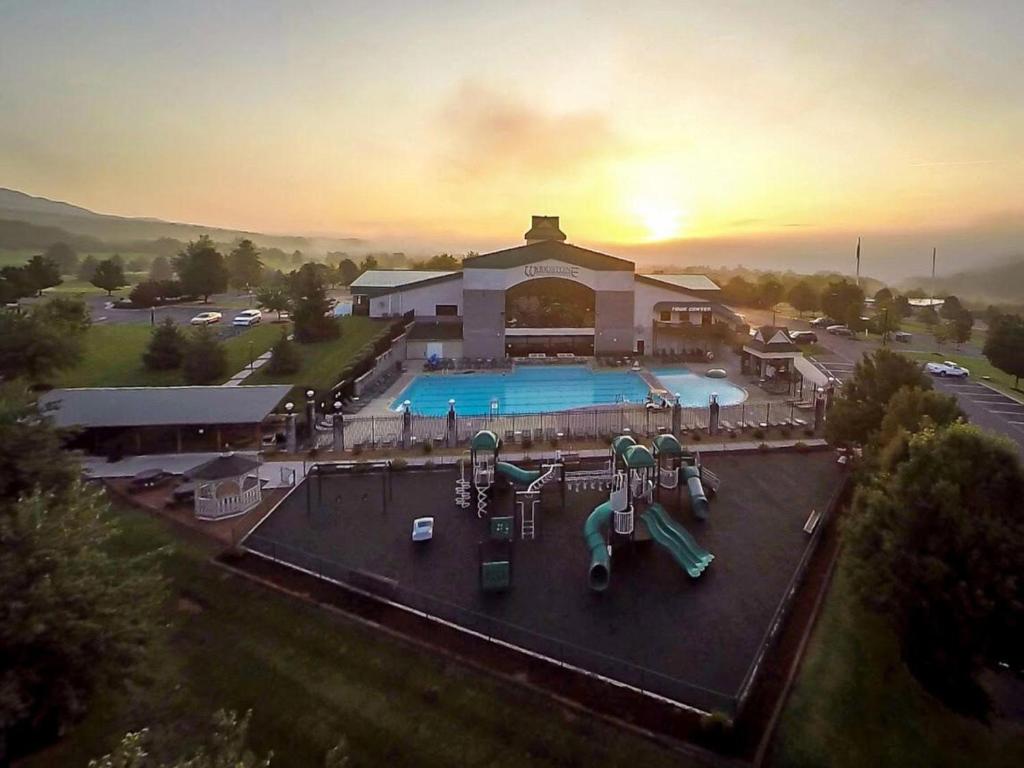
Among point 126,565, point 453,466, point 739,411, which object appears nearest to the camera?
point 126,565

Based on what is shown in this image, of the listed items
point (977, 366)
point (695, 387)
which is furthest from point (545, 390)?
point (977, 366)

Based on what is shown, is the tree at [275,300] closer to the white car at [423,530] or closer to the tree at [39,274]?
the tree at [39,274]

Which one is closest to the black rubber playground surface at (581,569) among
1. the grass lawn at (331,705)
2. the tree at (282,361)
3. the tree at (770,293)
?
the grass lawn at (331,705)

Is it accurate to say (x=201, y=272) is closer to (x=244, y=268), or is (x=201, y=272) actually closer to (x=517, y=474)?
(x=244, y=268)

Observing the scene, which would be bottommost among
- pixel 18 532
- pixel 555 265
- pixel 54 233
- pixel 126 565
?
pixel 126 565

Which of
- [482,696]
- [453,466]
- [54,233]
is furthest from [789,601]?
[54,233]

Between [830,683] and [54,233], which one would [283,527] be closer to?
[830,683]
